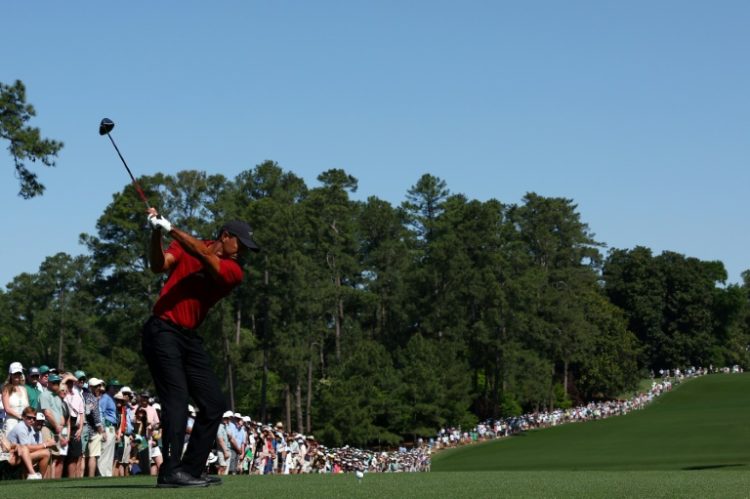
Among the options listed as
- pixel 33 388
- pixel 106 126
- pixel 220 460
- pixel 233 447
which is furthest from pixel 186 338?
pixel 233 447

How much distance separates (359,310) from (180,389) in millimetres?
91155

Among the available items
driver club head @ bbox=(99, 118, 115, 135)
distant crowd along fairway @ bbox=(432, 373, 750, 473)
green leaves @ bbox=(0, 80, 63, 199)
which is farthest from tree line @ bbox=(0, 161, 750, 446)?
driver club head @ bbox=(99, 118, 115, 135)

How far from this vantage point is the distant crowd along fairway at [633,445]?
2068 inches

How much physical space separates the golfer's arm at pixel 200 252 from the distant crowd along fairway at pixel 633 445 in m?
34.3

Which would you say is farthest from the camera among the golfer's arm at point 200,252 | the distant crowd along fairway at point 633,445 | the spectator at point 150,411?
the distant crowd along fairway at point 633,445

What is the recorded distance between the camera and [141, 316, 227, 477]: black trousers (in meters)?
9.81

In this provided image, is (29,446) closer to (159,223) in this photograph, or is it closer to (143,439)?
(143,439)

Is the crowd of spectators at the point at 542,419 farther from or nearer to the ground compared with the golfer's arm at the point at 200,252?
nearer to the ground

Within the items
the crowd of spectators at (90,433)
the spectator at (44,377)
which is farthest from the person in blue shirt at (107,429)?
the spectator at (44,377)

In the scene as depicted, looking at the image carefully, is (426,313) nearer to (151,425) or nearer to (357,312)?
(357,312)

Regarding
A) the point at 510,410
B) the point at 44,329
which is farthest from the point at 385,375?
the point at 44,329

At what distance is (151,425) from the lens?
71.6 ft

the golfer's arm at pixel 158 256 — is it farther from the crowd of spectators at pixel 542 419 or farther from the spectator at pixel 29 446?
the crowd of spectators at pixel 542 419

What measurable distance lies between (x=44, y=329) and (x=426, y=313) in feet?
114
